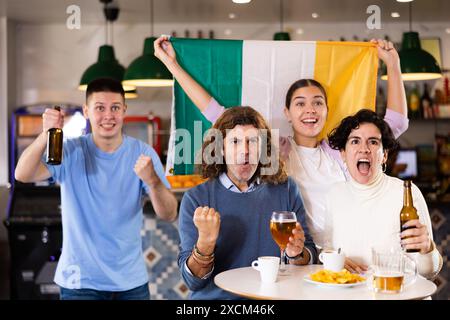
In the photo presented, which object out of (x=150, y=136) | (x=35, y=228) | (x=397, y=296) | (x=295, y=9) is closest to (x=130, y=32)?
(x=150, y=136)

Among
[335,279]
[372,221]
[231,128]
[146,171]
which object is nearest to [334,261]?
[335,279]

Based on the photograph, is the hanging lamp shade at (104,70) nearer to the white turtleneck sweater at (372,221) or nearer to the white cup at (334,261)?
the white turtleneck sweater at (372,221)

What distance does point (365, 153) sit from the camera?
1.82 meters

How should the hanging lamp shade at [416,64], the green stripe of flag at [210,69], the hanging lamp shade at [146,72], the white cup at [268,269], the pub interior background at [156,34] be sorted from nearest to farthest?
the white cup at [268,269]
the green stripe of flag at [210,69]
the hanging lamp shade at [416,64]
the pub interior background at [156,34]
the hanging lamp shade at [146,72]

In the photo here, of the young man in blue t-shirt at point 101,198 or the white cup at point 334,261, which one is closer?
the white cup at point 334,261

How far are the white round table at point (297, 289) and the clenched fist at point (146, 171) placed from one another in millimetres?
379

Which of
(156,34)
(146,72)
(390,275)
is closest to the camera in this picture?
(390,275)

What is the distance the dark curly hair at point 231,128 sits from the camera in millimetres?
1809

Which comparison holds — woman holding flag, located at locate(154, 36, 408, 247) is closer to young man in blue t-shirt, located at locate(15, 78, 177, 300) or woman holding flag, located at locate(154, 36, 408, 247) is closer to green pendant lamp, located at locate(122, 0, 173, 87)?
young man in blue t-shirt, located at locate(15, 78, 177, 300)

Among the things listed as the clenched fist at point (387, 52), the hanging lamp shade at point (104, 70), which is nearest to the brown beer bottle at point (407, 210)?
the clenched fist at point (387, 52)

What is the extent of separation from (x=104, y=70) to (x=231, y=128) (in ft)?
3.94

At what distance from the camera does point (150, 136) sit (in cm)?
432

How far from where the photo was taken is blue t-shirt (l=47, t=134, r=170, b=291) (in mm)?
1922

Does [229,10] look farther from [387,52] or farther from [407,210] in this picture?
[407,210]
